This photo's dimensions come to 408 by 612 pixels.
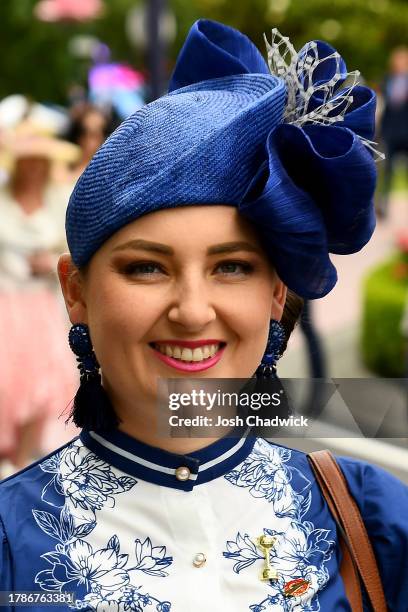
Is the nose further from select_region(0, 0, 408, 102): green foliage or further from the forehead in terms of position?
select_region(0, 0, 408, 102): green foliage

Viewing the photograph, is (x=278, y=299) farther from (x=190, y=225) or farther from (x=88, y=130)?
(x=88, y=130)

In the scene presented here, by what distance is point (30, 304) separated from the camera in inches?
183

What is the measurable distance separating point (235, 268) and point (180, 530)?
0.49 meters

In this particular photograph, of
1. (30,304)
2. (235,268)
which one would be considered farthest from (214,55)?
(30,304)

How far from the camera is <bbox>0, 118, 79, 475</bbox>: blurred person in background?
4.39m

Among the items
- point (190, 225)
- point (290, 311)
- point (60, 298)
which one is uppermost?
point (190, 225)

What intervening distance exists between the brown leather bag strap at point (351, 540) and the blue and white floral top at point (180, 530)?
20 millimetres

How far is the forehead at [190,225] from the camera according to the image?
1.41 m

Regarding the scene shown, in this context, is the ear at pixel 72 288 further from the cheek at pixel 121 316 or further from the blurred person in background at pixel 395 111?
the blurred person in background at pixel 395 111

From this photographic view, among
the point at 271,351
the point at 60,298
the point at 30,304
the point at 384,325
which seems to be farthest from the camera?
the point at 384,325

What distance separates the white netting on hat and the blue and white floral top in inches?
24.6

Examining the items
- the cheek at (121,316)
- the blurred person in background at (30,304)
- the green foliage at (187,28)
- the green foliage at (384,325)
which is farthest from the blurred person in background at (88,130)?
the green foliage at (187,28)

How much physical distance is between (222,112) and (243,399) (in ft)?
1.65

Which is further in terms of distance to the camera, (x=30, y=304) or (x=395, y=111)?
(x=395, y=111)
